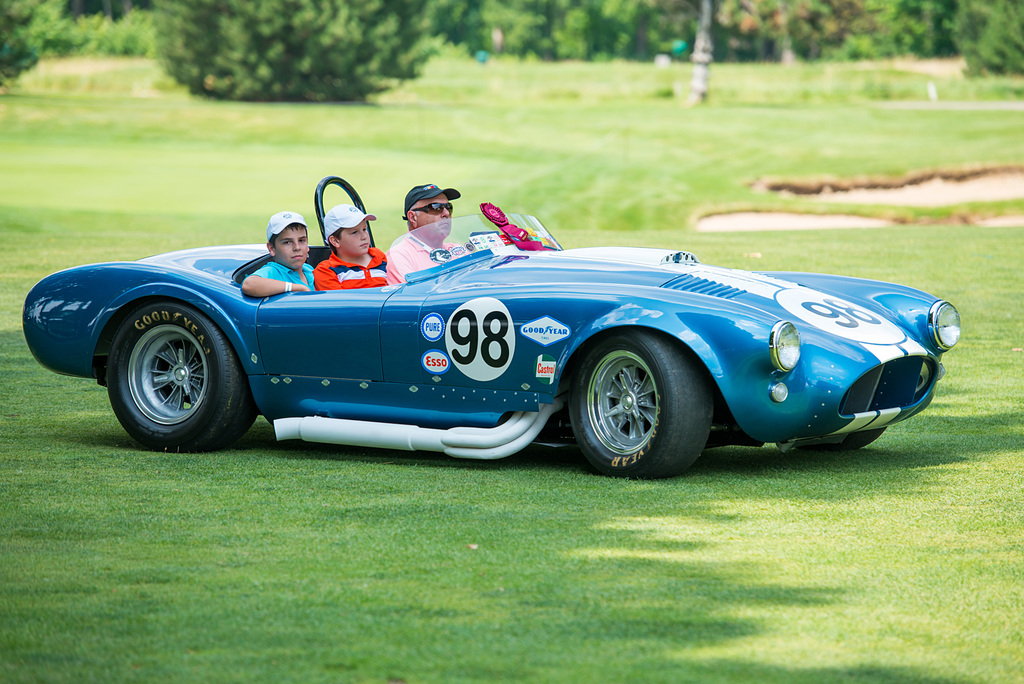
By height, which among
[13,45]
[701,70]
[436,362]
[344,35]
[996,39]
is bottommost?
[436,362]

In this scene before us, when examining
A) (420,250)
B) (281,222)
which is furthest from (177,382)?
(420,250)

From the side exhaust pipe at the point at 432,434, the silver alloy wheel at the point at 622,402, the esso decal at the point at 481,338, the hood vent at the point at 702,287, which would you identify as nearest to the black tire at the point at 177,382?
the side exhaust pipe at the point at 432,434

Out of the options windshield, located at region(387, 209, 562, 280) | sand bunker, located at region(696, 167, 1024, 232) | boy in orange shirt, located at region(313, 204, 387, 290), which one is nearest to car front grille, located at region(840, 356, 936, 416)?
windshield, located at region(387, 209, 562, 280)

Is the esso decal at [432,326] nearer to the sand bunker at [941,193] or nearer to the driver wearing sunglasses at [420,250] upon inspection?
the driver wearing sunglasses at [420,250]

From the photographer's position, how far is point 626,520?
4.91 meters

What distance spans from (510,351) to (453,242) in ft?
3.39

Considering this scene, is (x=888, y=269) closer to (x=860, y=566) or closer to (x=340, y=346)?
(x=340, y=346)

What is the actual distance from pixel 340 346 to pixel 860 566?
118 inches

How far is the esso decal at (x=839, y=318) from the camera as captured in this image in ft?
18.7

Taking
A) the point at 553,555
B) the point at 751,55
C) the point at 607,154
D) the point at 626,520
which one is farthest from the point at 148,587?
the point at 751,55

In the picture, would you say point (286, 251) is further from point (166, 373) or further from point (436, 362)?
point (436, 362)

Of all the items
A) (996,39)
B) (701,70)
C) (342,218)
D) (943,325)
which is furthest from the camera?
(996,39)

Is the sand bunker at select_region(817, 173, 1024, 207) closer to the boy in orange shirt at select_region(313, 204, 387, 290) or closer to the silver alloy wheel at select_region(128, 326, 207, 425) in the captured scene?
the boy in orange shirt at select_region(313, 204, 387, 290)

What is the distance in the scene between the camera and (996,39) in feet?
180
